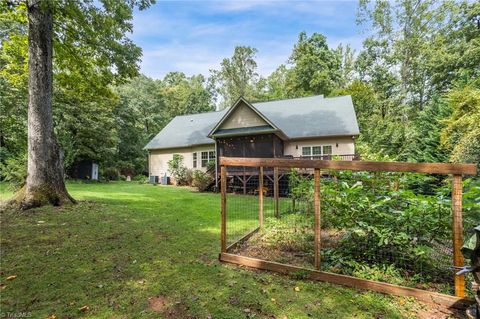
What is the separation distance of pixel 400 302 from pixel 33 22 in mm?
9816

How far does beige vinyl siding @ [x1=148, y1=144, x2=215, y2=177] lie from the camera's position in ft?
59.4

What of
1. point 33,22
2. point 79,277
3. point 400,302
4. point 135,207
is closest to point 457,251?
point 400,302

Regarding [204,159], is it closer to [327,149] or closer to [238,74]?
[327,149]

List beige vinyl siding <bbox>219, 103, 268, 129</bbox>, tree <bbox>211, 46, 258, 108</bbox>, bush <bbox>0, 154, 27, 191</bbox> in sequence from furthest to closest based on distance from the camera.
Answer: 1. tree <bbox>211, 46, 258, 108</bbox>
2. beige vinyl siding <bbox>219, 103, 268, 129</bbox>
3. bush <bbox>0, 154, 27, 191</bbox>

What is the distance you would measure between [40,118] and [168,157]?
42.7 ft

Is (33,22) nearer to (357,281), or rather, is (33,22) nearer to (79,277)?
(79,277)

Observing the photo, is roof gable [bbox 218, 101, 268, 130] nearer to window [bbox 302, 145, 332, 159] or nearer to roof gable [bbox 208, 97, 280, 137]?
roof gable [bbox 208, 97, 280, 137]

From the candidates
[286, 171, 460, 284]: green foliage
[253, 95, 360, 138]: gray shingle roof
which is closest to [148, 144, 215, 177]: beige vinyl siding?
[253, 95, 360, 138]: gray shingle roof

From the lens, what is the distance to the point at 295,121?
16156mm

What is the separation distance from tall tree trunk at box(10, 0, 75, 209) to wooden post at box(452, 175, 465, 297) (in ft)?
27.7

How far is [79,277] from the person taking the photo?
11.0ft

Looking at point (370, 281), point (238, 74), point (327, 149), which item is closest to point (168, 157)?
point (327, 149)

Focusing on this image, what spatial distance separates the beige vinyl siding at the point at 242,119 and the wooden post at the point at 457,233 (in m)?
11.3

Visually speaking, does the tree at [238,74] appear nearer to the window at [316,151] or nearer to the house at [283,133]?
the house at [283,133]
